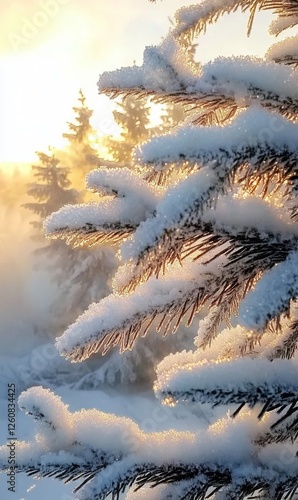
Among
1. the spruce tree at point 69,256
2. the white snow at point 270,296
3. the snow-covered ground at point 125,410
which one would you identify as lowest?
the white snow at point 270,296

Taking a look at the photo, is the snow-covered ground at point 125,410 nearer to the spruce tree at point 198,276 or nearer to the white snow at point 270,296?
the spruce tree at point 198,276

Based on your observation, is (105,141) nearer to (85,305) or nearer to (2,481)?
(85,305)

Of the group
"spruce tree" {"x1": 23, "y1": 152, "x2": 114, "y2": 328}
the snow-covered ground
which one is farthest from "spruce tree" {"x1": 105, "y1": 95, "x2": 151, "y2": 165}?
the snow-covered ground

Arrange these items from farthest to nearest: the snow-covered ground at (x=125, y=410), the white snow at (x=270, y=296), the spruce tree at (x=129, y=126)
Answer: the spruce tree at (x=129, y=126), the snow-covered ground at (x=125, y=410), the white snow at (x=270, y=296)

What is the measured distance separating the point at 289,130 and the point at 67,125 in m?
16.5

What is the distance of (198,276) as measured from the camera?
162 cm

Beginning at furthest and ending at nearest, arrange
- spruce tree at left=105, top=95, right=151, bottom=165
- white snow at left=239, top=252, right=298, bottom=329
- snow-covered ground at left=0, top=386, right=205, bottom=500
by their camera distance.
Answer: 1. spruce tree at left=105, top=95, right=151, bottom=165
2. snow-covered ground at left=0, top=386, right=205, bottom=500
3. white snow at left=239, top=252, right=298, bottom=329

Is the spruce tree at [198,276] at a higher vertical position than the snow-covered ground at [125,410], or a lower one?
lower

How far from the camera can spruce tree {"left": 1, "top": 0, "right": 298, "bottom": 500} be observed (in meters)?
1.20

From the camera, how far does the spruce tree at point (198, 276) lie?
1203mm

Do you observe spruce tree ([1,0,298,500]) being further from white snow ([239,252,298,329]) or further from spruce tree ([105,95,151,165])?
spruce tree ([105,95,151,165])

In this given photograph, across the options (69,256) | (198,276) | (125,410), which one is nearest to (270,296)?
(198,276)

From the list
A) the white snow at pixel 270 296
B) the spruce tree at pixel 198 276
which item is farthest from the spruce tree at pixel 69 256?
the white snow at pixel 270 296

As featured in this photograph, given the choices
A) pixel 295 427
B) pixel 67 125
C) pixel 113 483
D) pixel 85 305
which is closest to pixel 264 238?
pixel 295 427
